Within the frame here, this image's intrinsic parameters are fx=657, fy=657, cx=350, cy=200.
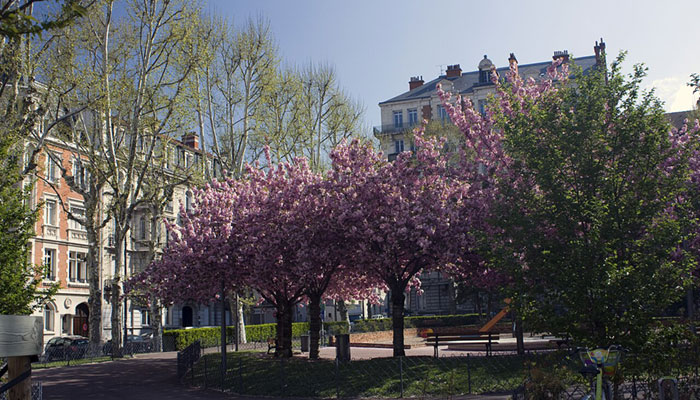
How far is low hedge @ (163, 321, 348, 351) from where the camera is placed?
4025 centimetres

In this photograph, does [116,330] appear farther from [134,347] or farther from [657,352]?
[657,352]

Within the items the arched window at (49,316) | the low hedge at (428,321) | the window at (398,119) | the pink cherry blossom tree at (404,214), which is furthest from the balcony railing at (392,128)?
the pink cherry blossom tree at (404,214)

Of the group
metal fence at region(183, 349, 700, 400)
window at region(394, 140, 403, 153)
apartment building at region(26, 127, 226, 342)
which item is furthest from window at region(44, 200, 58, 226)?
window at region(394, 140, 403, 153)

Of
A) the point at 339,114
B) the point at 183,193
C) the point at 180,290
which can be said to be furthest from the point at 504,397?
the point at 183,193

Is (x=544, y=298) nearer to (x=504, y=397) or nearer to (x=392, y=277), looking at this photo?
(x=504, y=397)

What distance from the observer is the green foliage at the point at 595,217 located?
37.1 ft

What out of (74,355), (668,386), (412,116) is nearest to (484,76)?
(412,116)

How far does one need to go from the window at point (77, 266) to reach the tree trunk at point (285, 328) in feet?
89.6

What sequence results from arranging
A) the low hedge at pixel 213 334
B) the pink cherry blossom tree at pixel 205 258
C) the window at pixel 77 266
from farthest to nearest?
the window at pixel 77 266, the low hedge at pixel 213 334, the pink cherry blossom tree at pixel 205 258

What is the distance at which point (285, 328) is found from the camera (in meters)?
25.7

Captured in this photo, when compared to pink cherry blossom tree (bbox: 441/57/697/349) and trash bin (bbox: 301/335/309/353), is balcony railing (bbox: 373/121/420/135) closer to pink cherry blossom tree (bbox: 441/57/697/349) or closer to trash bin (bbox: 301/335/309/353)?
trash bin (bbox: 301/335/309/353)

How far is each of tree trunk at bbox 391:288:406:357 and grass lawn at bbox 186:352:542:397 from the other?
74 cm

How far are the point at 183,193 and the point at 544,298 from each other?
53.1 metres

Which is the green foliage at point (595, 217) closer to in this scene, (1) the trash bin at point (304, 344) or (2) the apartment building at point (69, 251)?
(1) the trash bin at point (304, 344)
